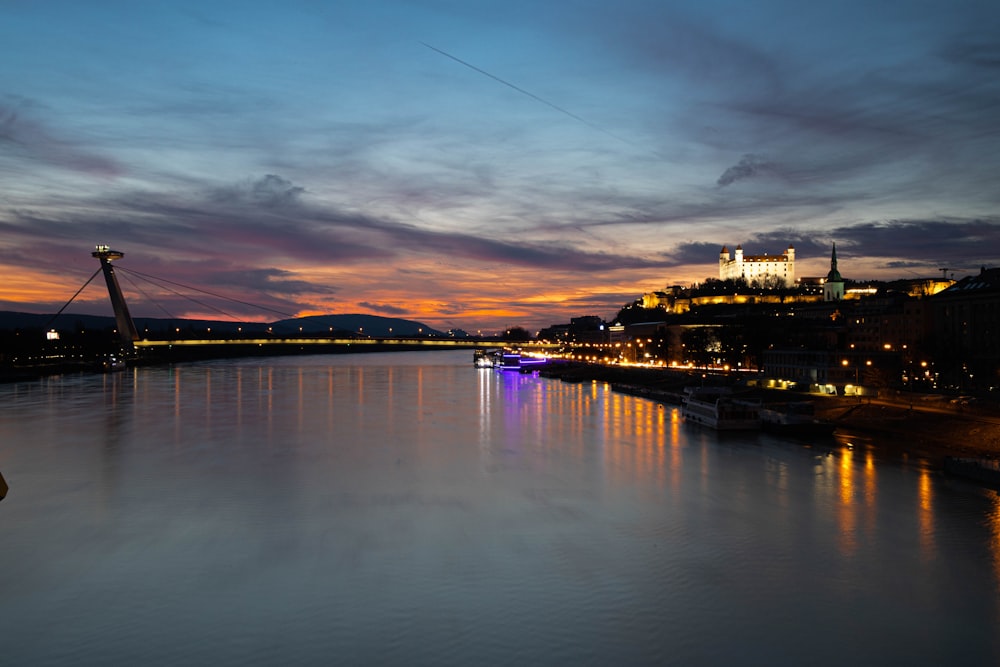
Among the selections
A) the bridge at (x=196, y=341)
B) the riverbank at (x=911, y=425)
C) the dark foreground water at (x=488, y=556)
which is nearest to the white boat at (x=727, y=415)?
the riverbank at (x=911, y=425)

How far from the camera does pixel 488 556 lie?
990cm

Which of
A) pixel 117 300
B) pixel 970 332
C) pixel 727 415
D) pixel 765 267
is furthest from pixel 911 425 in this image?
pixel 765 267

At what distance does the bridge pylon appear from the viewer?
61.1 m

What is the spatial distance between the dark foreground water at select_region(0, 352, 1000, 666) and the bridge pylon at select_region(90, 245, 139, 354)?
45.0 meters

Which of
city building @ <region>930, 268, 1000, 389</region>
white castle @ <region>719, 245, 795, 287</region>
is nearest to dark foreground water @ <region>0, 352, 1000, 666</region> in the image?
city building @ <region>930, 268, 1000, 389</region>

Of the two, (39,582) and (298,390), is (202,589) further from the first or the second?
(298,390)

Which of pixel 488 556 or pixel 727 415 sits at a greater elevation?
pixel 727 415

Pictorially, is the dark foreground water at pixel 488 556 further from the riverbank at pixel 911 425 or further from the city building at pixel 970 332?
the city building at pixel 970 332

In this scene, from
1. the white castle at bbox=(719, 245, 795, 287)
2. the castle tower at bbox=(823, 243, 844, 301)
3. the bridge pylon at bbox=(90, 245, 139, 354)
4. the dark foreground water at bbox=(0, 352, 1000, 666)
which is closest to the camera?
the dark foreground water at bbox=(0, 352, 1000, 666)

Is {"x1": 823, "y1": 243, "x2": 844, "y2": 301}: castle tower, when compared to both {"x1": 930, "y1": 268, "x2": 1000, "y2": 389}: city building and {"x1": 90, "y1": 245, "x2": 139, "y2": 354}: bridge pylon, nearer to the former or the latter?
{"x1": 930, "y1": 268, "x2": 1000, "y2": 389}: city building

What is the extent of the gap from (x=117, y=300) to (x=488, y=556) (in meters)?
60.3

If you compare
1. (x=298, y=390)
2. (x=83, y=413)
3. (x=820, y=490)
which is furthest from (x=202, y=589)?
(x=298, y=390)

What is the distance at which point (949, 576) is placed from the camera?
9.06 meters

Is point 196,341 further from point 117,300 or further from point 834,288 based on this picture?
point 834,288
